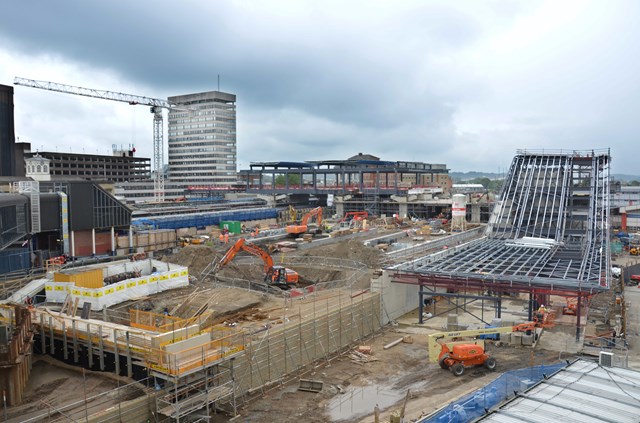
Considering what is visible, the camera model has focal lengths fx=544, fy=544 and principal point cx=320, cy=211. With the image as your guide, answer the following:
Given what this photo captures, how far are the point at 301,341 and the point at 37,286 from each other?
15728 millimetres

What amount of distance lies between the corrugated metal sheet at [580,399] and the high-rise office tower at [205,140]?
167903 mm

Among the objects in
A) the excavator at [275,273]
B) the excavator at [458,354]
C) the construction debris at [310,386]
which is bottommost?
the construction debris at [310,386]

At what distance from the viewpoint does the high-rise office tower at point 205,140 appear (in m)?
181

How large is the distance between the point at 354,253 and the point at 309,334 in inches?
762

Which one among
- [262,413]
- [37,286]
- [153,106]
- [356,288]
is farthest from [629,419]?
[153,106]

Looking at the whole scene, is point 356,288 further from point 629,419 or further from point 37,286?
point 629,419

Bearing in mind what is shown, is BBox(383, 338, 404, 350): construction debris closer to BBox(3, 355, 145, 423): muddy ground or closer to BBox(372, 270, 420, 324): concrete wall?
BBox(372, 270, 420, 324): concrete wall

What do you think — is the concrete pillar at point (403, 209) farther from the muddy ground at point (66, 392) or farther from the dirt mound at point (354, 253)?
the muddy ground at point (66, 392)

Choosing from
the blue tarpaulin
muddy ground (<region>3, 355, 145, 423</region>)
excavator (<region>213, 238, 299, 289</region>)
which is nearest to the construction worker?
the blue tarpaulin

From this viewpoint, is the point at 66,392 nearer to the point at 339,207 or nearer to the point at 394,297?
the point at 394,297

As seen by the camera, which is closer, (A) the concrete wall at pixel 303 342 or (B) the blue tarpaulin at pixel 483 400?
(B) the blue tarpaulin at pixel 483 400

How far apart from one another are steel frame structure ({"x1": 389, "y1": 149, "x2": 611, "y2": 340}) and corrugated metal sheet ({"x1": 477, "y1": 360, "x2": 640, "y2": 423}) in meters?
14.0

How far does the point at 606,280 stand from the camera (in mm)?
28156

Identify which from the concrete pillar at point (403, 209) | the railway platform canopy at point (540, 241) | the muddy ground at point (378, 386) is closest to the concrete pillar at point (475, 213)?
the concrete pillar at point (403, 209)
